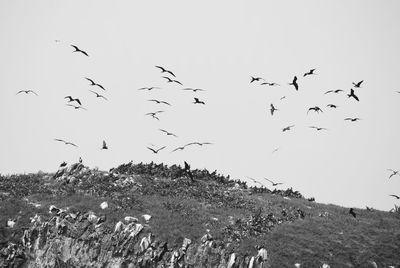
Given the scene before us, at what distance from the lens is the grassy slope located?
64.3ft

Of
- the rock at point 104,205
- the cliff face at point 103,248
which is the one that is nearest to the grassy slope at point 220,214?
the rock at point 104,205

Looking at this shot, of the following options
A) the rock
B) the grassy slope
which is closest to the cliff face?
the grassy slope

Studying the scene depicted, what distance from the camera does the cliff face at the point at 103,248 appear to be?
18.6 metres

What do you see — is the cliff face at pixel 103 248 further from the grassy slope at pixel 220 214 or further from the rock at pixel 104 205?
the rock at pixel 104 205

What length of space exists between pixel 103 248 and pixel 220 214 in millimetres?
8428

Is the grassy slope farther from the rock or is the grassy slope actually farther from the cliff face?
the cliff face

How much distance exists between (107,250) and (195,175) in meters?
14.1

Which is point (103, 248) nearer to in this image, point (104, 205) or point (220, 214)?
point (104, 205)

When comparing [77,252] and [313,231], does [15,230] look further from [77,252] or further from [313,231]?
[313,231]

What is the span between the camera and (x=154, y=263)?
18594mm

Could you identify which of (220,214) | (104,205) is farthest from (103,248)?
(220,214)

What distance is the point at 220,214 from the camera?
78.6ft

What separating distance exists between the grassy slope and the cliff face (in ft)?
2.20

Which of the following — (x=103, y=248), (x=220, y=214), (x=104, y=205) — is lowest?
(x=103, y=248)
